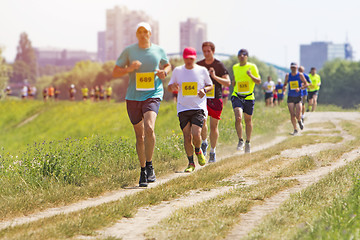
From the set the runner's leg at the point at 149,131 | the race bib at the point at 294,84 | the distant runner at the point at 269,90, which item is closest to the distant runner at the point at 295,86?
the race bib at the point at 294,84

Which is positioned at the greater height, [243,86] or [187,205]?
[243,86]

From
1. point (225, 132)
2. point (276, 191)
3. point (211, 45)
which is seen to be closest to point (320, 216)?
point (276, 191)

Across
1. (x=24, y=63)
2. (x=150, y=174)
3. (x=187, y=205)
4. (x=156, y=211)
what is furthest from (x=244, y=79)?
(x=24, y=63)

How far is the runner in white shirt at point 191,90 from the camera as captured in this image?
901cm

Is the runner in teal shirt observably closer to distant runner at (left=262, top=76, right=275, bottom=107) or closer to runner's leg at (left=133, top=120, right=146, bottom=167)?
runner's leg at (left=133, top=120, right=146, bottom=167)

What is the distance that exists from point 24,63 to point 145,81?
161m

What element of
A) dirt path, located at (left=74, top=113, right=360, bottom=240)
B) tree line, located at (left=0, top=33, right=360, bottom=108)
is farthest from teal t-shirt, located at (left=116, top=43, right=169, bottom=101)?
tree line, located at (left=0, top=33, right=360, bottom=108)

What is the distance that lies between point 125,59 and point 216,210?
120 inches

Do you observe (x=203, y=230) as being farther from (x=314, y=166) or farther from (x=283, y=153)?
(x=283, y=153)

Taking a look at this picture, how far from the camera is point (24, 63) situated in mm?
162500

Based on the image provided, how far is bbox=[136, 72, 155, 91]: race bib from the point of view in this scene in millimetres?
8203

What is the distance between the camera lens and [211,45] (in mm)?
10445

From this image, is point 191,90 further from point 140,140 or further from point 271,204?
point 271,204

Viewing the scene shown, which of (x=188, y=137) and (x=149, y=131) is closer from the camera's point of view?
(x=149, y=131)
